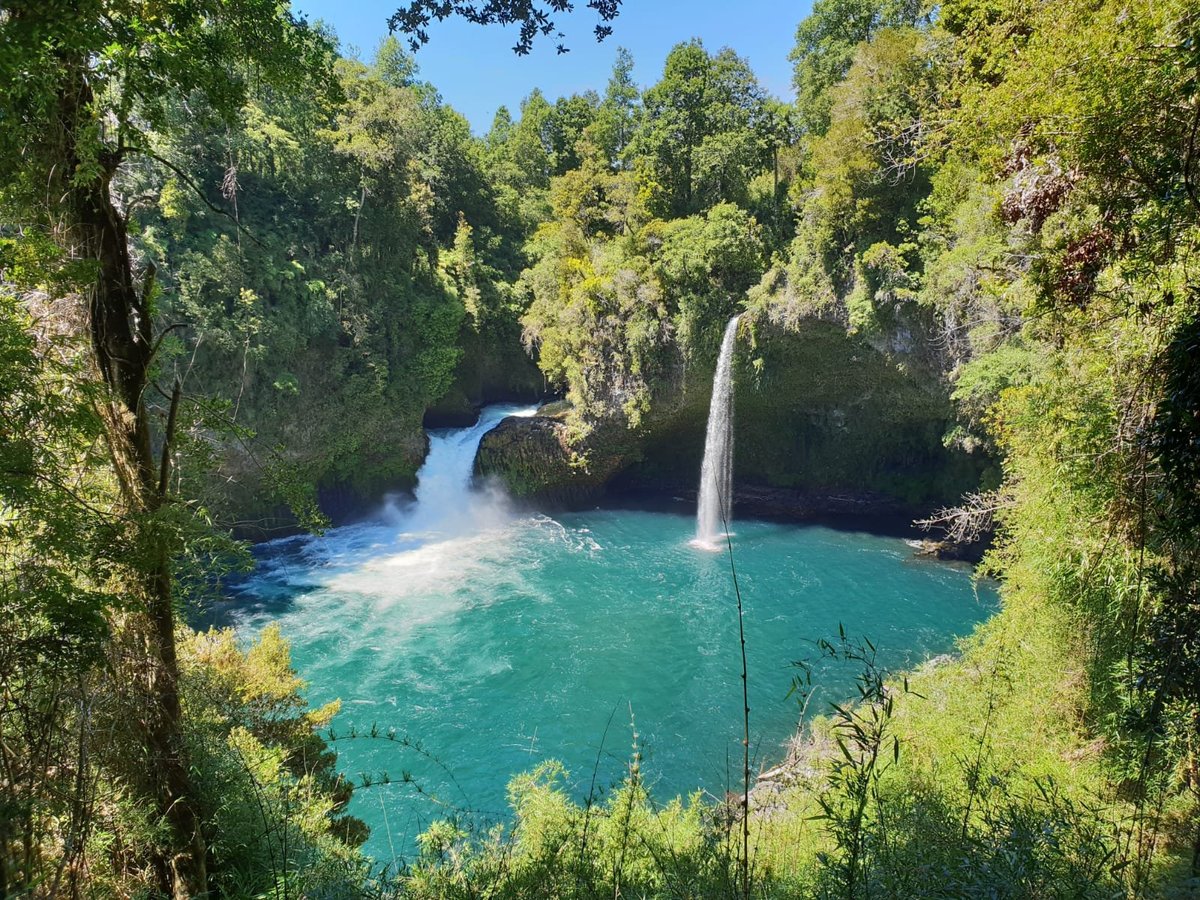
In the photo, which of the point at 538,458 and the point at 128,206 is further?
the point at 538,458

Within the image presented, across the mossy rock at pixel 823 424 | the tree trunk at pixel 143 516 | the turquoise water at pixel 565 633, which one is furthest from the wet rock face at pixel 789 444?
the tree trunk at pixel 143 516

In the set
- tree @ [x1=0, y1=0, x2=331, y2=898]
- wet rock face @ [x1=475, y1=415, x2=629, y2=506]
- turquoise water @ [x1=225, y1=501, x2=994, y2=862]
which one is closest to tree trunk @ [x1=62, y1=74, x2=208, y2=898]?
tree @ [x1=0, y1=0, x2=331, y2=898]

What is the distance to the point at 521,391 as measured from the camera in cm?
2850

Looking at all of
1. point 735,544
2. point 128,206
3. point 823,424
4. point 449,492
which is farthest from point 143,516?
point 823,424

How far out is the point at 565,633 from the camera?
564 inches

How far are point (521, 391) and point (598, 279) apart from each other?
9.09 meters

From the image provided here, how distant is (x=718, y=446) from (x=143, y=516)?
17.2 meters

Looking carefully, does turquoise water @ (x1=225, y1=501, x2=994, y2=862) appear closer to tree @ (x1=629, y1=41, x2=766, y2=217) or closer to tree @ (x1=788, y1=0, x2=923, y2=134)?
tree @ (x1=629, y1=41, x2=766, y2=217)

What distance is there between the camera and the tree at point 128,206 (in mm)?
3652

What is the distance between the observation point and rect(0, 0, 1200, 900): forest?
3.45 metres

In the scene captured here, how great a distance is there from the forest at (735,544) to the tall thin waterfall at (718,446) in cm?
74

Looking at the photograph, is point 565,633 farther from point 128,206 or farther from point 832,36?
point 832,36

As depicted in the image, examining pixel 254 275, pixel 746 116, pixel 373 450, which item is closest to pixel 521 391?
pixel 373 450

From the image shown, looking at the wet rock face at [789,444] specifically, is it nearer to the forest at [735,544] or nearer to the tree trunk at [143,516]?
the forest at [735,544]
